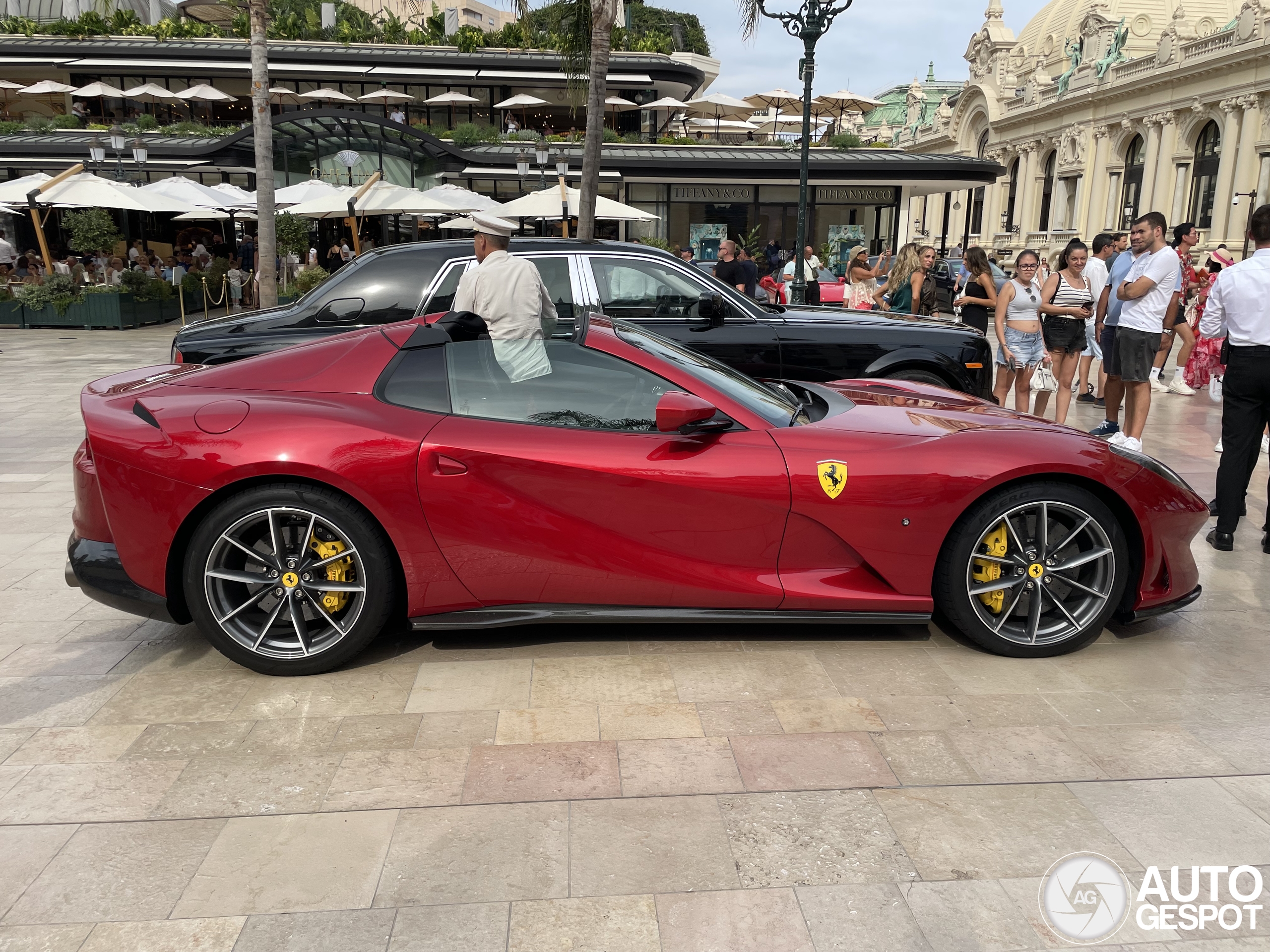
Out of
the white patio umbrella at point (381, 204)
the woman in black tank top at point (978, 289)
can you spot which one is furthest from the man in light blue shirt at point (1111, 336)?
the white patio umbrella at point (381, 204)

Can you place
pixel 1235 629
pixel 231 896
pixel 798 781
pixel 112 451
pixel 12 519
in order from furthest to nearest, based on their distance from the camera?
pixel 12 519
pixel 1235 629
pixel 112 451
pixel 798 781
pixel 231 896

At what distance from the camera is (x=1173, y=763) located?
3.23m

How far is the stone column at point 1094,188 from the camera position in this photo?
214ft

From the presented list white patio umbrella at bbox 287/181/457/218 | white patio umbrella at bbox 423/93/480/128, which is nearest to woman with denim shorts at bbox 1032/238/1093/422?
white patio umbrella at bbox 287/181/457/218

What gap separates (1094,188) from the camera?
66250 millimetres

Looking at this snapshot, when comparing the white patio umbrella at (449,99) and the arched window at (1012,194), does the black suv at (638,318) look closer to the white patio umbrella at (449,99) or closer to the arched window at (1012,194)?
A: the white patio umbrella at (449,99)

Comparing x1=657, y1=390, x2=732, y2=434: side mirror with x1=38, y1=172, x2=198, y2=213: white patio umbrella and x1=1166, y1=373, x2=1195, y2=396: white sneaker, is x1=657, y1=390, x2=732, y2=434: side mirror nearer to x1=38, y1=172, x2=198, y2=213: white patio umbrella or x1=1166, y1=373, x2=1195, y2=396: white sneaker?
x1=1166, y1=373, x2=1195, y2=396: white sneaker

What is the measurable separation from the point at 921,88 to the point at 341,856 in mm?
118870

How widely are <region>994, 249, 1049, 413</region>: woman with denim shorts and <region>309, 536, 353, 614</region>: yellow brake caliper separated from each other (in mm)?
6466

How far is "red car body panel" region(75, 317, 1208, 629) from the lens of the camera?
3729 millimetres

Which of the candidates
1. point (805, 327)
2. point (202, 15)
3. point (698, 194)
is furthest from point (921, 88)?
point (805, 327)

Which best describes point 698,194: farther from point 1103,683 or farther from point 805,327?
point 1103,683

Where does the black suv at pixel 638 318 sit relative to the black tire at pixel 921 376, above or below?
above

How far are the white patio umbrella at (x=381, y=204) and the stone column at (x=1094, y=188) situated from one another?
57.9 metres
